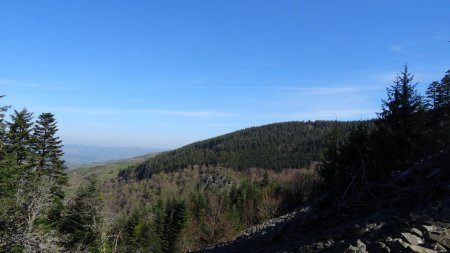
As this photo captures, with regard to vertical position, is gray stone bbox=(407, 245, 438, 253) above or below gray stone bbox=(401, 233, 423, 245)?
below

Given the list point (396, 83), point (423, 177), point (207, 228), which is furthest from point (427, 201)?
point (207, 228)

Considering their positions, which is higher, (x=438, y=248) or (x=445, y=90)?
(x=445, y=90)

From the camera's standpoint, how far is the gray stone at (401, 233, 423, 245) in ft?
21.4

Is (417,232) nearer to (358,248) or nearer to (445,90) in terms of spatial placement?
Result: (358,248)

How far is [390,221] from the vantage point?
8523 millimetres

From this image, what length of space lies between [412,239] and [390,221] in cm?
198

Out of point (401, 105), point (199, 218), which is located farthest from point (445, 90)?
point (199, 218)

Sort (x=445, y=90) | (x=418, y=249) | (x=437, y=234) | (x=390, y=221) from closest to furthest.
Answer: (x=418, y=249) < (x=437, y=234) < (x=390, y=221) < (x=445, y=90)

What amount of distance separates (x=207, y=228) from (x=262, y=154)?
14957 cm

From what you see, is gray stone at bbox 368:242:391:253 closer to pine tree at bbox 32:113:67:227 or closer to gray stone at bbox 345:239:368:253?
gray stone at bbox 345:239:368:253

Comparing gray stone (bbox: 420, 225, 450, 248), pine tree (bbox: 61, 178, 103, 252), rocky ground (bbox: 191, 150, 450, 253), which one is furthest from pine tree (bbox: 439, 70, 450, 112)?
pine tree (bbox: 61, 178, 103, 252)

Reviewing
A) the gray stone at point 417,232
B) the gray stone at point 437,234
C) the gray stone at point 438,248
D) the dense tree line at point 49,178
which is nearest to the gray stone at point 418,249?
the gray stone at point 438,248

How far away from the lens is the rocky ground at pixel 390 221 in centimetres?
671

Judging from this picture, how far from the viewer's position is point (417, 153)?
20.8 metres
